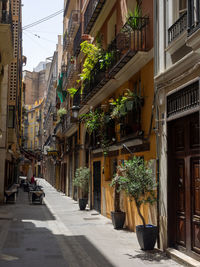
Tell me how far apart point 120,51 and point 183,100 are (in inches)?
218

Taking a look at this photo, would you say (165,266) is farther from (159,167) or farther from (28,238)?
(28,238)

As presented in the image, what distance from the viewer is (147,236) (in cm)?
894

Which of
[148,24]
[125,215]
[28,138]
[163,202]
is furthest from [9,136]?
[28,138]

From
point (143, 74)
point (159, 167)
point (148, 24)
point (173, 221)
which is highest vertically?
point (148, 24)

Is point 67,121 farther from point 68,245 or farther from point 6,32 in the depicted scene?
point 68,245

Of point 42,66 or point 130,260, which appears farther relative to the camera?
point 42,66

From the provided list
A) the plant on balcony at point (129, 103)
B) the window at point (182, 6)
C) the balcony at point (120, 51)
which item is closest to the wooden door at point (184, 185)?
the plant on balcony at point (129, 103)

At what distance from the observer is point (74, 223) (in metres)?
14.2

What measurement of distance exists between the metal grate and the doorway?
29.7 feet

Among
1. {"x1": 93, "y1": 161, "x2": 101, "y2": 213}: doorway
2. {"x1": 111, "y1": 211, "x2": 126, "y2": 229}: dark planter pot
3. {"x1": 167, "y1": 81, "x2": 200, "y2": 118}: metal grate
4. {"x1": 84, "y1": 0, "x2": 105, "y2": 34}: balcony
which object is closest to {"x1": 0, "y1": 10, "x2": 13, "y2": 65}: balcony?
{"x1": 84, "y1": 0, "x2": 105, "y2": 34}: balcony

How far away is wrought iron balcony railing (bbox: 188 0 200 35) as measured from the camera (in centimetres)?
712

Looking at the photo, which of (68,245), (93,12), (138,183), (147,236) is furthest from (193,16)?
(93,12)

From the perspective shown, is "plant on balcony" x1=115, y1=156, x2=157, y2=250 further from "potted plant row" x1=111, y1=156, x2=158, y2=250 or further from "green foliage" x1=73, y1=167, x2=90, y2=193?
"green foliage" x1=73, y1=167, x2=90, y2=193

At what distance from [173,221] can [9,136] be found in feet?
55.6
